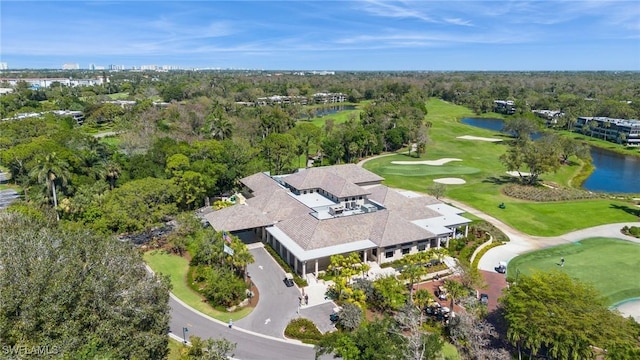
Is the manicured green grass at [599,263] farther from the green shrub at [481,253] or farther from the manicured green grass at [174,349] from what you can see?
the manicured green grass at [174,349]

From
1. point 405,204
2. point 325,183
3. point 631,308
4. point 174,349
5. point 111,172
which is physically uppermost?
point 111,172

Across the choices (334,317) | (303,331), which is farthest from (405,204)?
(303,331)

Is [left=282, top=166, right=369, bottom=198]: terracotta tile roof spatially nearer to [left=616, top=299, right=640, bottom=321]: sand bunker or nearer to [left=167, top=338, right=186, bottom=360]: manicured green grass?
[left=167, top=338, right=186, bottom=360]: manicured green grass

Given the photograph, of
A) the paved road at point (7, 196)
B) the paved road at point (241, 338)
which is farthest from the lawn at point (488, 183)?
the paved road at point (7, 196)

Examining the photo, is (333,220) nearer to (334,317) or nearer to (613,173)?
(334,317)

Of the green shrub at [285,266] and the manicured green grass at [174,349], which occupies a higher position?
the green shrub at [285,266]

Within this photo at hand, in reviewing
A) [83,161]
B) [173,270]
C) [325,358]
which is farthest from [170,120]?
[325,358]
